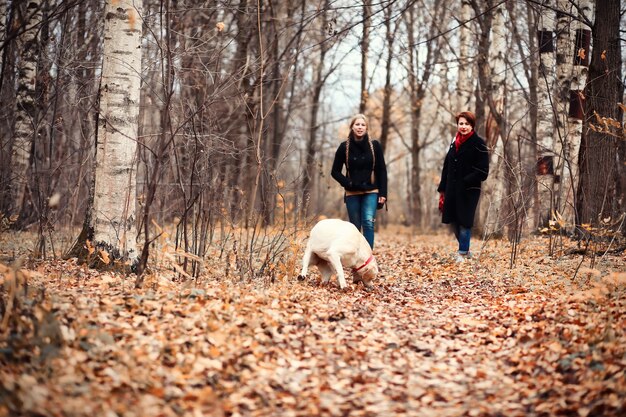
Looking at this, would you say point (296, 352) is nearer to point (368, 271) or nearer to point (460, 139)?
point (368, 271)

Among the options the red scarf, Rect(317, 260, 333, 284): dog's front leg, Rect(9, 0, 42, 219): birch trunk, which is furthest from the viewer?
Rect(9, 0, 42, 219): birch trunk

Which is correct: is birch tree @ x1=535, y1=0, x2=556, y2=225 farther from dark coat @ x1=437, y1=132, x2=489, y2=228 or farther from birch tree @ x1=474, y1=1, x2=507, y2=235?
dark coat @ x1=437, y1=132, x2=489, y2=228

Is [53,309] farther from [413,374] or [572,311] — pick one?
[572,311]

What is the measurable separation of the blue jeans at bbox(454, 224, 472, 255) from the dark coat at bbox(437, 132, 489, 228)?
0.09 meters

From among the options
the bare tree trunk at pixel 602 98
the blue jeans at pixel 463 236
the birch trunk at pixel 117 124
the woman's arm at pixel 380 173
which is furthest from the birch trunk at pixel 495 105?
the birch trunk at pixel 117 124

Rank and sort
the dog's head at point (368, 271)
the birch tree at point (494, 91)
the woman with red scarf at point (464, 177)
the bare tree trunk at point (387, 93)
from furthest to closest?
1. the bare tree trunk at point (387, 93)
2. the birch tree at point (494, 91)
3. the woman with red scarf at point (464, 177)
4. the dog's head at point (368, 271)

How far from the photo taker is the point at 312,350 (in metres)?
4.56

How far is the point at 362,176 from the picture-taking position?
328 inches

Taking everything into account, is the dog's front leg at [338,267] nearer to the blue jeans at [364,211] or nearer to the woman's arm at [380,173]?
the blue jeans at [364,211]

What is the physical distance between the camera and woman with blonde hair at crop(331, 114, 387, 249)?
8328 millimetres

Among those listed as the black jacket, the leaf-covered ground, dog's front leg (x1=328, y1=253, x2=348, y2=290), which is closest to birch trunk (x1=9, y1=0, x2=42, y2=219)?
the leaf-covered ground

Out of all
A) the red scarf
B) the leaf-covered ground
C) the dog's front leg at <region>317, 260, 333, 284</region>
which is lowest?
the leaf-covered ground

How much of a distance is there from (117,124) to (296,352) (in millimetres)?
3499

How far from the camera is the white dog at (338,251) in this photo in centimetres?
647
